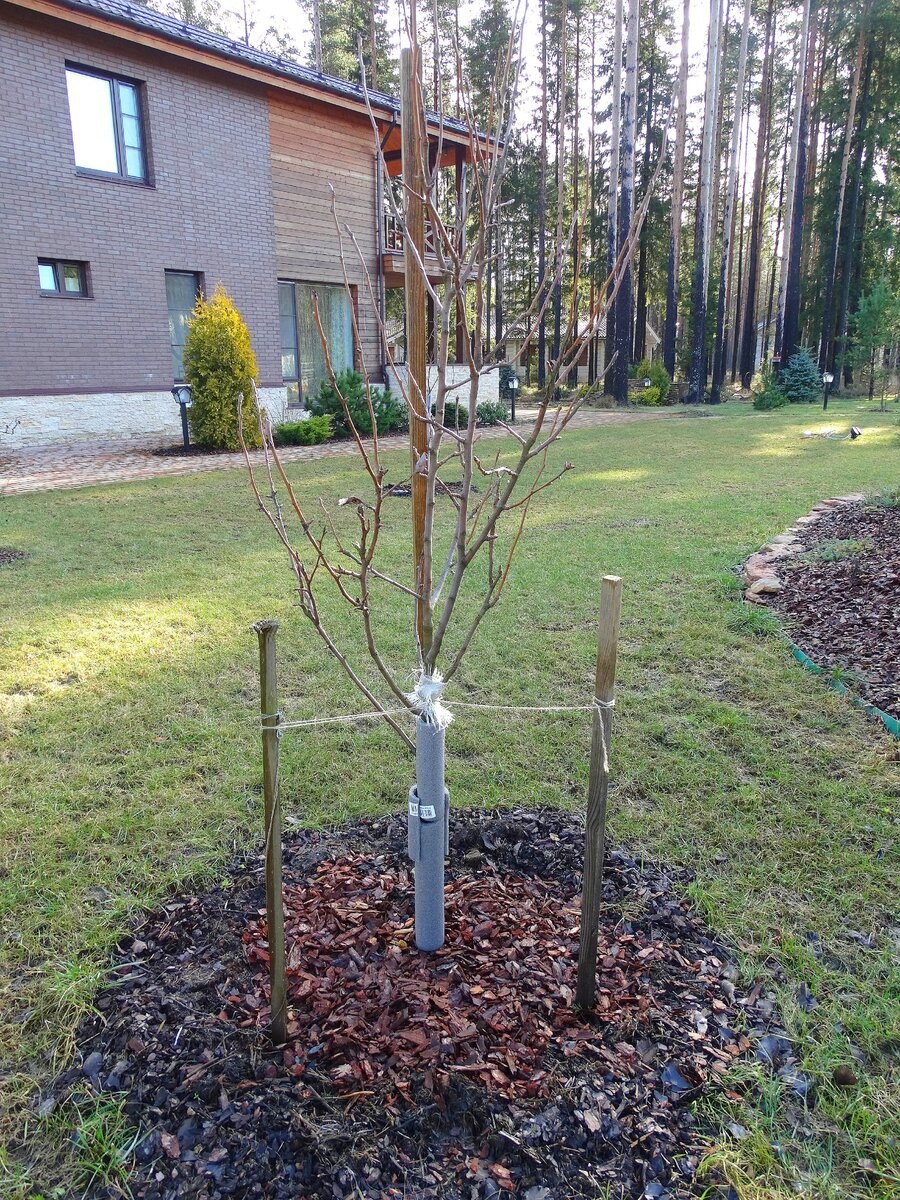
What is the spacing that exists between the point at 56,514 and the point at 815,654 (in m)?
6.54

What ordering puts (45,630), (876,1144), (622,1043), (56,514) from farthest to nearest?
1. (56,514)
2. (45,630)
3. (622,1043)
4. (876,1144)

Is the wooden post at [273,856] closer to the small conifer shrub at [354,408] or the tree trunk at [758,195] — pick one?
the small conifer shrub at [354,408]

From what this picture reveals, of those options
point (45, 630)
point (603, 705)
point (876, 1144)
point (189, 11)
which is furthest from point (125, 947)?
point (189, 11)

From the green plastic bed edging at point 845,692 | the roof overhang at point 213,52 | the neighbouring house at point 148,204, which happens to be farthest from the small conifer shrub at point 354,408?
the green plastic bed edging at point 845,692

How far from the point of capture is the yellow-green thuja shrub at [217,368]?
11031 mm

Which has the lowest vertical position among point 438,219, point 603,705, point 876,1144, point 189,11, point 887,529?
point 876,1144

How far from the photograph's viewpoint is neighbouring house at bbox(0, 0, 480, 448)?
36.6 feet

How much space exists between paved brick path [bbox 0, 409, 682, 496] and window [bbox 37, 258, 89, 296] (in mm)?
2281

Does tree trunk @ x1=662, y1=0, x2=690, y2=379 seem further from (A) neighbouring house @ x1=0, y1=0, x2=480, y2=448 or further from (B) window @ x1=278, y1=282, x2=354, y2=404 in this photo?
(B) window @ x1=278, y1=282, x2=354, y2=404

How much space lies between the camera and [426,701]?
1783mm

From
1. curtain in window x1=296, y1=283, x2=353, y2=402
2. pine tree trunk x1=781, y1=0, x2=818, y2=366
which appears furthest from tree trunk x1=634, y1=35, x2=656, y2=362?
curtain in window x1=296, y1=283, x2=353, y2=402

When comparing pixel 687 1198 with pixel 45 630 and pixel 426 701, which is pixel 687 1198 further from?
pixel 45 630

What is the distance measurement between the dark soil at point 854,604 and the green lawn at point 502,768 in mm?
208

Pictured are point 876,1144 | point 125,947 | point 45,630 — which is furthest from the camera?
point 45,630
